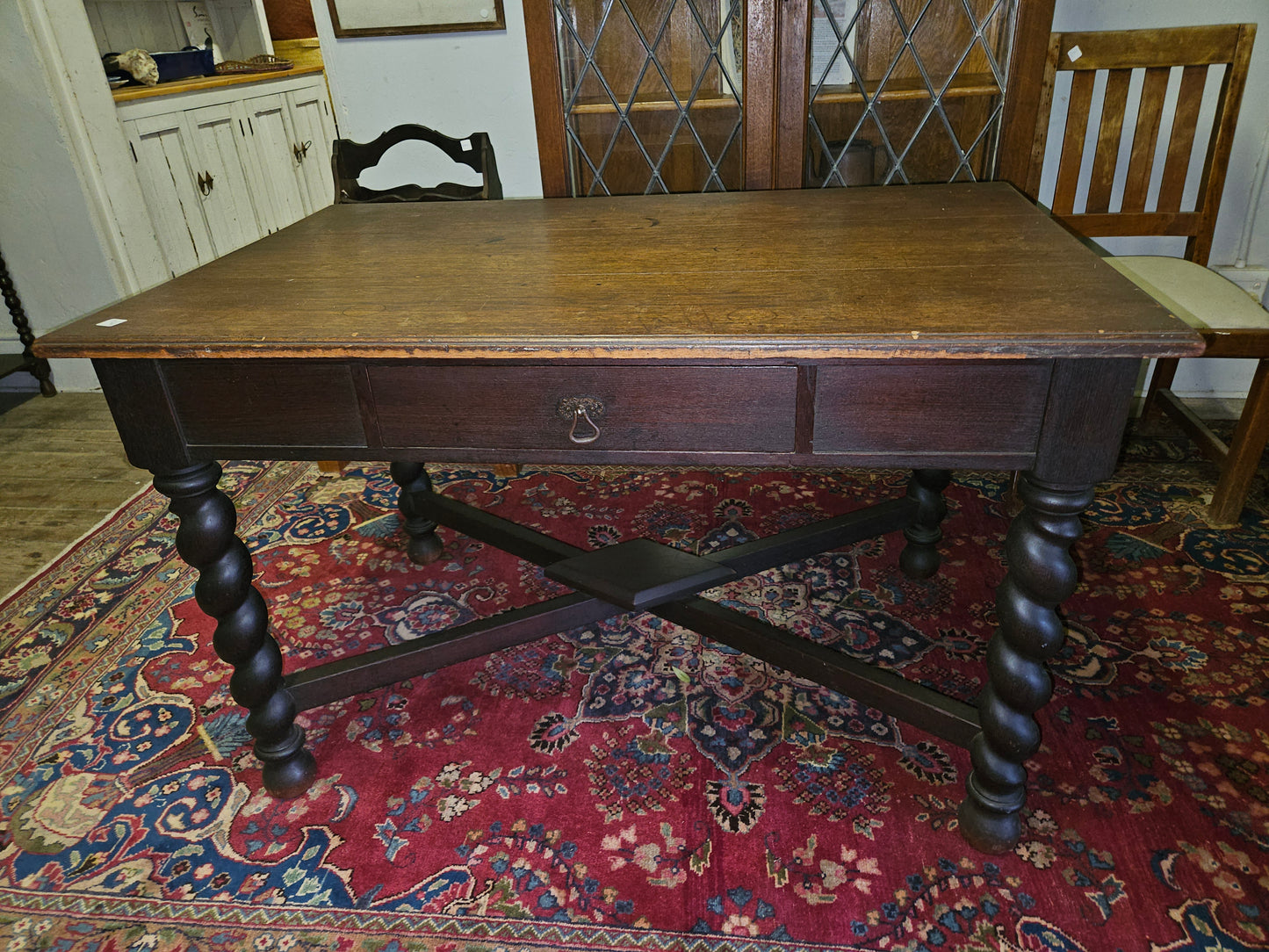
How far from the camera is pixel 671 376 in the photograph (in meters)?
1.17

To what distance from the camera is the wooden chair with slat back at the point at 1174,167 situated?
2.08 meters

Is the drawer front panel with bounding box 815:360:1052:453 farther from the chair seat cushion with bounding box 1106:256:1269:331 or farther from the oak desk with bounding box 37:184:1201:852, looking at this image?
the chair seat cushion with bounding box 1106:256:1269:331

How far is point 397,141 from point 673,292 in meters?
1.36

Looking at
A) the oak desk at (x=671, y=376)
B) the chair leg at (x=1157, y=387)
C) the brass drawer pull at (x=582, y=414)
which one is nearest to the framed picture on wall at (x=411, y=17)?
the oak desk at (x=671, y=376)

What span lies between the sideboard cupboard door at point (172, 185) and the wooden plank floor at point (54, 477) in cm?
77

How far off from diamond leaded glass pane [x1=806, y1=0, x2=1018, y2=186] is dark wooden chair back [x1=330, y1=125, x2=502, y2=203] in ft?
3.05

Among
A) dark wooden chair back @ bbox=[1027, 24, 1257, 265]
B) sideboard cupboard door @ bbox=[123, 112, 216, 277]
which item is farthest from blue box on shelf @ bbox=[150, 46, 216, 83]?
dark wooden chair back @ bbox=[1027, 24, 1257, 265]

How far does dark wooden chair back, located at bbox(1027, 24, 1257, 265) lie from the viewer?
216 centimetres

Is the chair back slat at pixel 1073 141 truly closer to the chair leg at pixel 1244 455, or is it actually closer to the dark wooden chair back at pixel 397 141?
the chair leg at pixel 1244 455

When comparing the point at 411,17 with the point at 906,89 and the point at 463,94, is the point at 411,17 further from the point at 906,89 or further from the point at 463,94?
the point at 906,89

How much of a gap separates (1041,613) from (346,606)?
1558 millimetres

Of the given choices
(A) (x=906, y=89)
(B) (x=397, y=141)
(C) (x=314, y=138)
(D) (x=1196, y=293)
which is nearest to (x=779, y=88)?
(A) (x=906, y=89)

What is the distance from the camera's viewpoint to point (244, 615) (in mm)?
1456

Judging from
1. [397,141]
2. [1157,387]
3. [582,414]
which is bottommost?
[1157,387]
